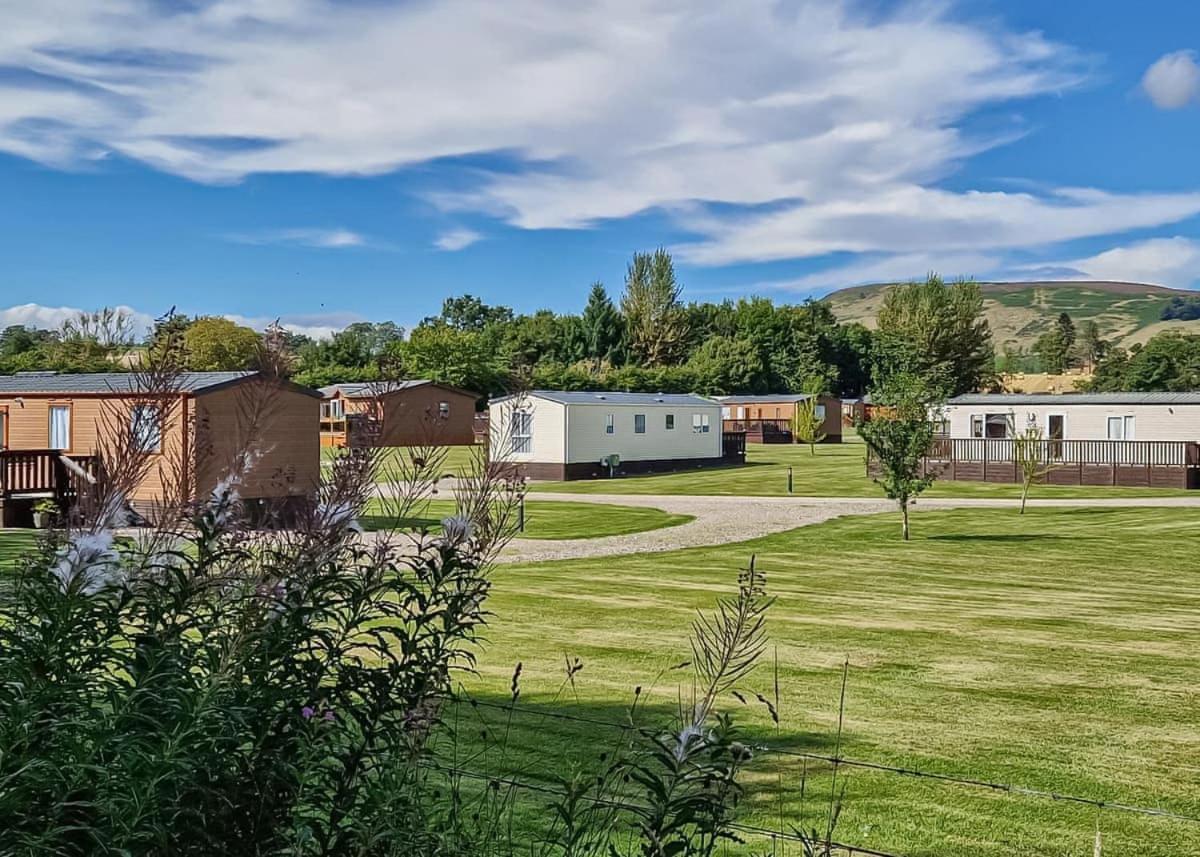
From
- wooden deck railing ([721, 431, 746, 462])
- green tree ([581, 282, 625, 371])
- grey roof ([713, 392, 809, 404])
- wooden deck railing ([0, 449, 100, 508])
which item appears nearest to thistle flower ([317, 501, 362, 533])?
wooden deck railing ([0, 449, 100, 508])

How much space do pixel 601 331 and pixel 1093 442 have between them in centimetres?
4632

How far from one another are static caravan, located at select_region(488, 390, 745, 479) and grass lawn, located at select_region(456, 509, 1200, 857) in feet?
60.3

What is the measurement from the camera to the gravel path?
60.9 feet

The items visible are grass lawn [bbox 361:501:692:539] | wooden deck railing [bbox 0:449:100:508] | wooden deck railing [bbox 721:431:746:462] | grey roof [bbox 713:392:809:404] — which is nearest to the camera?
wooden deck railing [bbox 0:449:100:508]

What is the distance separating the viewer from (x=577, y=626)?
1075 centimetres

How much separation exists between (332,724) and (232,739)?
0.25m

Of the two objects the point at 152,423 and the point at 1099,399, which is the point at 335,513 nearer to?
the point at 152,423

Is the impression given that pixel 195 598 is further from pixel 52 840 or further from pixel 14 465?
pixel 14 465

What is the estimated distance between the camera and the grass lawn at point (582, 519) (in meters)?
20.9

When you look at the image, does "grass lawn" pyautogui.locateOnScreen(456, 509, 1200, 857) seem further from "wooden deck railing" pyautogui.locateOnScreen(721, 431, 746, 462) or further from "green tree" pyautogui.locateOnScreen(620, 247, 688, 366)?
"green tree" pyautogui.locateOnScreen(620, 247, 688, 366)

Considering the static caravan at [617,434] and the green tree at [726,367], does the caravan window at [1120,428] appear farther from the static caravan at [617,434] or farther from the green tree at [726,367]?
the green tree at [726,367]

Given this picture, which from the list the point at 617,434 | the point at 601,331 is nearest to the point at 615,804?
the point at 617,434

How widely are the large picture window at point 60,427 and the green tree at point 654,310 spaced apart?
5897 cm

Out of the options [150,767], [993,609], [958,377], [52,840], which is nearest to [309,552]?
[150,767]
